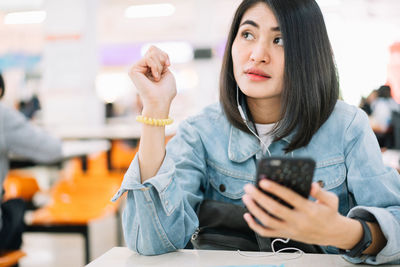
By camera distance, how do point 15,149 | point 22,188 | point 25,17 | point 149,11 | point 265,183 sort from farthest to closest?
point 149,11
point 25,17
point 22,188
point 15,149
point 265,183

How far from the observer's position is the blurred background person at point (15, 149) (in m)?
1.77

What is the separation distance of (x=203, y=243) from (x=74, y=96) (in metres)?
5.12

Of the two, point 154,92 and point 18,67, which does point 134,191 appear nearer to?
point 154,92

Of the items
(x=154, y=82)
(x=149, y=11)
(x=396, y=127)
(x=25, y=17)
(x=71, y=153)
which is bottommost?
(x=71, y=153)

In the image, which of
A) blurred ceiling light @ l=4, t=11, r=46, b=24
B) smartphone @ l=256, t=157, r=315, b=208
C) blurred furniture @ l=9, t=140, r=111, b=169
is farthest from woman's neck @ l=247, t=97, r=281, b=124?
blurred ceiling light @ l=4, t=11, r=46, b=24

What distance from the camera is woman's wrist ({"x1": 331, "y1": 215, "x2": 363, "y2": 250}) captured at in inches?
32.0

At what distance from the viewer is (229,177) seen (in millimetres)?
1251

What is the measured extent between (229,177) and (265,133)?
19 cm

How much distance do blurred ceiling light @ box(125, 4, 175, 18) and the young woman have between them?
330 inches

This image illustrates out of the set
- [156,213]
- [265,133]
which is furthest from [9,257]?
[265,133]

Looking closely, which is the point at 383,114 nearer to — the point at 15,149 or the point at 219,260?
the point at 15,149

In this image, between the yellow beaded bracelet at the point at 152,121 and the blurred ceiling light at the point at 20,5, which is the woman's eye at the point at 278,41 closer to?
the yellow beaded bracelet at the point at 152,121

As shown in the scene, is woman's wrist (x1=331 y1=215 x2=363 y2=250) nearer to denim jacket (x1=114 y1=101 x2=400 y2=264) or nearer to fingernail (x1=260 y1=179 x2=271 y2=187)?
denim jacket (x1=114 y1=101 x2=400 y2=264)

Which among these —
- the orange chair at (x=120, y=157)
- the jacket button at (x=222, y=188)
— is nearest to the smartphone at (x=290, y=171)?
the jacket button at (x=222, y=188)
